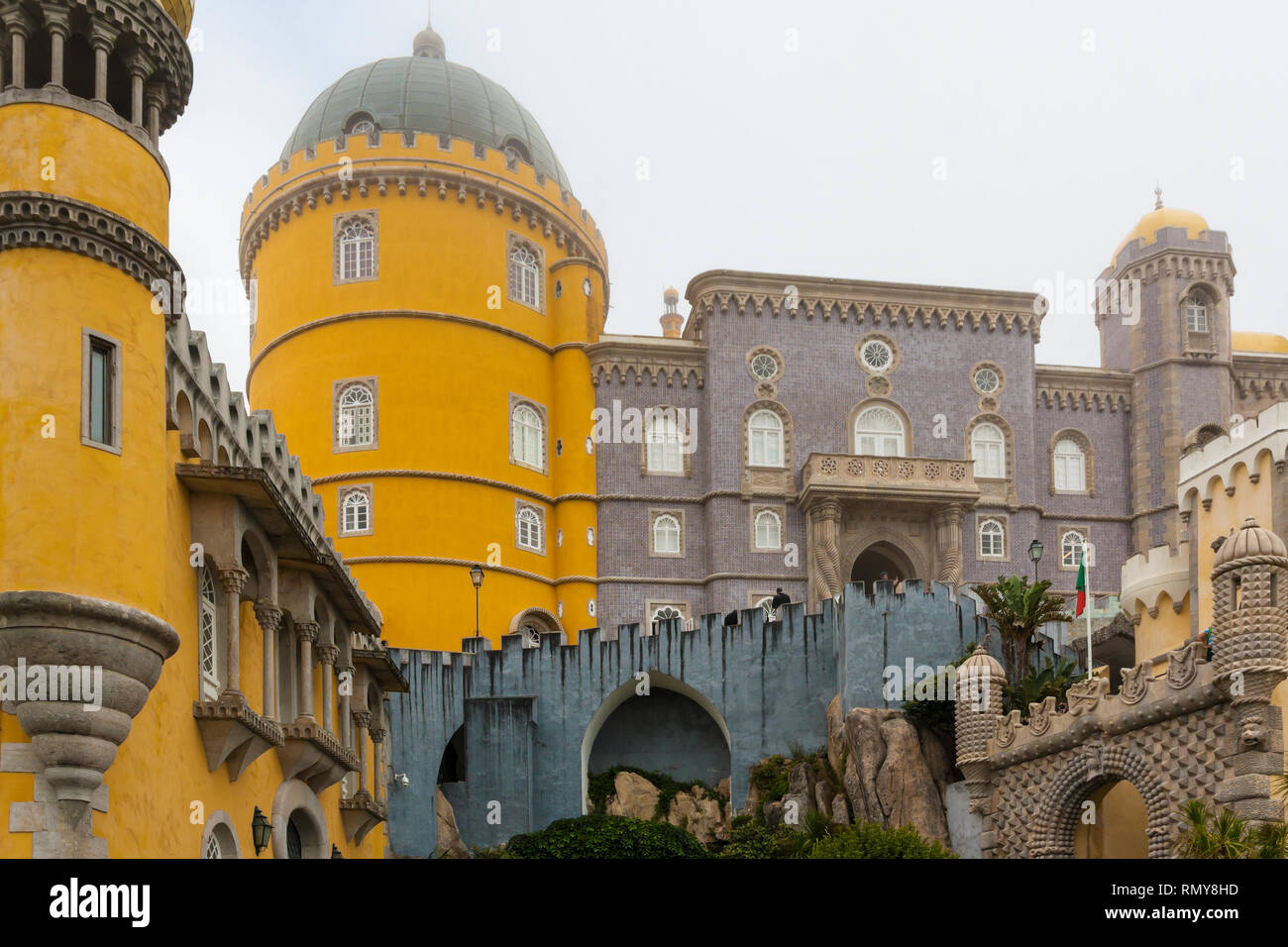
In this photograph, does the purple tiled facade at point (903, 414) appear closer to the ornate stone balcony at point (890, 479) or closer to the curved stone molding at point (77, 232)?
the ornate stone balcony at point (890, 479)

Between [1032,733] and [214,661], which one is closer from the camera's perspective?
[214,661]

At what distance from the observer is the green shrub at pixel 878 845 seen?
32.5 meters

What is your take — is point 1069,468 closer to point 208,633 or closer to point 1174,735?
point 1174,735

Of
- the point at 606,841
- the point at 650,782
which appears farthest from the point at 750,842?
the point at 650,782

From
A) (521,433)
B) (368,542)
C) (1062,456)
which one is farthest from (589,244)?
(1062,456)

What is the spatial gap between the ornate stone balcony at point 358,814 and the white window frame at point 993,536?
25.7m

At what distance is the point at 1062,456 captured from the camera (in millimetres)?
55375

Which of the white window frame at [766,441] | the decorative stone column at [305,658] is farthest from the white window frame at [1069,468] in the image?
the decorative stone column at [305,658]

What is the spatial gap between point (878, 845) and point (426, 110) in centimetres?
2989

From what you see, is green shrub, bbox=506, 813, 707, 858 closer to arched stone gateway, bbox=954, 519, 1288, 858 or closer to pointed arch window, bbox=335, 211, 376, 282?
arched stone gateway, bbox=954, 519, 1288, 858

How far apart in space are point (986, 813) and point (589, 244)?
26393mm

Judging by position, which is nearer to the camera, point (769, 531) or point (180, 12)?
point (180, 12)

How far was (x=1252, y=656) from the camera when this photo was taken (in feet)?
92.0

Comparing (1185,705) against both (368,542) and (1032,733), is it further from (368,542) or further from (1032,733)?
(368,542)
